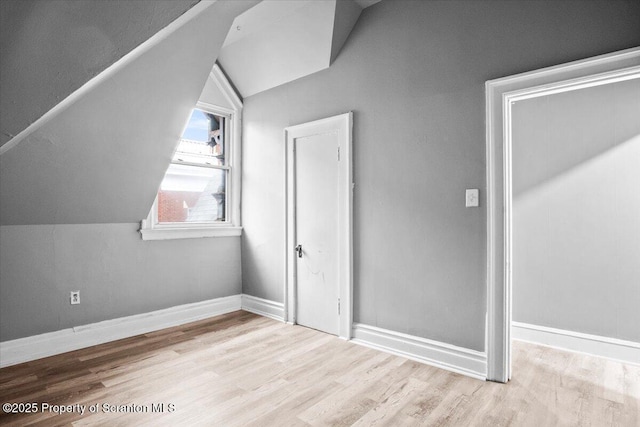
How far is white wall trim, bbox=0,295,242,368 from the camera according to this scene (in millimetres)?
2871

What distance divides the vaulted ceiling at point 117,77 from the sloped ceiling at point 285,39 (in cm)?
1

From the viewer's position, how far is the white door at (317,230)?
136 inches

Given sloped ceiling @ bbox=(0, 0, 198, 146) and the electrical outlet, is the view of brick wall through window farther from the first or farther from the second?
sloped ceiling @ bbox=(0, 0, 198, 146)

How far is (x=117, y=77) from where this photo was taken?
2402mm

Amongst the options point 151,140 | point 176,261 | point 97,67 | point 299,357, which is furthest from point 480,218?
point 176,261

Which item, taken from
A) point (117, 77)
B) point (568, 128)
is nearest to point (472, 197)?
point (568, 128)

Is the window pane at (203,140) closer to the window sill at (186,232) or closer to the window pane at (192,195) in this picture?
the window pane at (192,195)

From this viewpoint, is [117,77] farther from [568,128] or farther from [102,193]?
[568,128]

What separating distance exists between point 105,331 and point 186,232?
1.15 meters

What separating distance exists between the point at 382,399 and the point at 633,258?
91.5 inches

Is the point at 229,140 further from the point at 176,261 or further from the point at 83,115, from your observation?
the point at 83,115

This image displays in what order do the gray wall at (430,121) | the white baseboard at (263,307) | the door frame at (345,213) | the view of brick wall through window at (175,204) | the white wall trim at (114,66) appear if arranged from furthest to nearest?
the white baseboard at (263,307) → the view of brick wall through window at (175,204) → the door frame at (345,213) → the gray wall at (430,121) → the white wall trim at (114,66)

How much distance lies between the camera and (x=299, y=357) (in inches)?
115

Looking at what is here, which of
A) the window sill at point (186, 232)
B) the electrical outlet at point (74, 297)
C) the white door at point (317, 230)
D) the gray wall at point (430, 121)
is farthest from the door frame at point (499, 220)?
the electrical outlet at point (74, 297)
